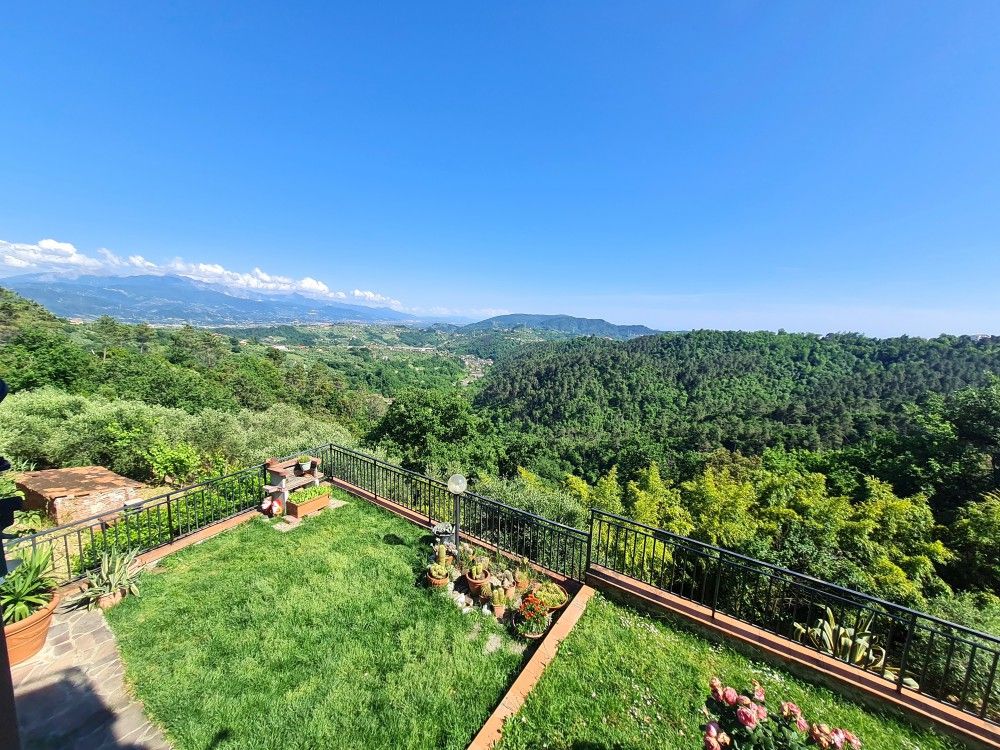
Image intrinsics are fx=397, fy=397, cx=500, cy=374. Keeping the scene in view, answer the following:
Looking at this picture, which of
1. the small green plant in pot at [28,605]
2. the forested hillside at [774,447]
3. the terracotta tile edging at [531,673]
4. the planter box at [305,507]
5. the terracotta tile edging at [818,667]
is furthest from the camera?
the forested hillside at [774,447]

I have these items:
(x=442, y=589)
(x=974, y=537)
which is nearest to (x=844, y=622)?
(x=442, y=589)

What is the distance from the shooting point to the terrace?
342cm

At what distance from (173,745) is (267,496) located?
4.45 metres

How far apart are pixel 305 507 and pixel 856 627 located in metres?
8.01

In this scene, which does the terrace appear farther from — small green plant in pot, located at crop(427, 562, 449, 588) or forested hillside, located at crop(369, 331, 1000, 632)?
forested hillside, located at crop(369, 331, 1000, 632)

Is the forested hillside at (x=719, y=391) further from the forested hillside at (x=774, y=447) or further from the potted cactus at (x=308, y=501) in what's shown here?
the potted cactus at (x=308, y=501)

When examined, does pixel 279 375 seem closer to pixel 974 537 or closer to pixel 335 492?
pixel 335 492

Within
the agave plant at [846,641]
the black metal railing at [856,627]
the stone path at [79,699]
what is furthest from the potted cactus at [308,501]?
the agave plant at [846,641]

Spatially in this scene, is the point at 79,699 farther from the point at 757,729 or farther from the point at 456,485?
the point at 757,729

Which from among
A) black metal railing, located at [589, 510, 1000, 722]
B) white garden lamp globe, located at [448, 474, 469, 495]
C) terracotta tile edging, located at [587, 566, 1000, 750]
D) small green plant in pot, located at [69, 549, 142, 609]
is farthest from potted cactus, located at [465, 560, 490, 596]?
small green plant in pot, located at [69, 549, 142, 609]

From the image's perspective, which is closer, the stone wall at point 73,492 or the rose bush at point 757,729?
the rose bush at point 757,729

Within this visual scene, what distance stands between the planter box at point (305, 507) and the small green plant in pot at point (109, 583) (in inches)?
86.4

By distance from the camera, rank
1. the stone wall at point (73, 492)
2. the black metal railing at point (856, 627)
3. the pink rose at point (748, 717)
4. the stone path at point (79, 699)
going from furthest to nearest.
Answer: the stone wall at point (73, 492)
the black metal railing at point (856, 627)
the stone path at point (79, 699)
the pink rose at point (748, 717)

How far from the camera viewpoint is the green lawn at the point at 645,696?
340cm
